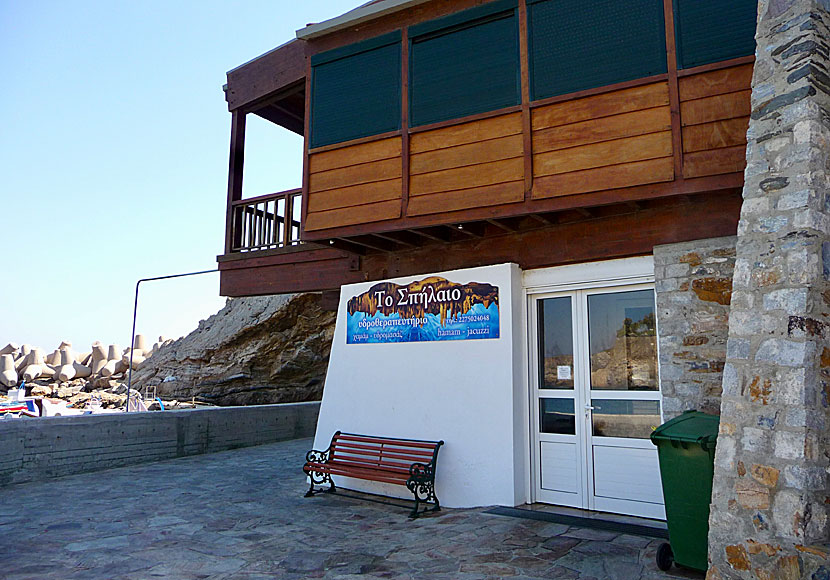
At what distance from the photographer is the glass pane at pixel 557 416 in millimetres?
6383

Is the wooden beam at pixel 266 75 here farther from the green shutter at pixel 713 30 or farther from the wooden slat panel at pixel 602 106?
the green shutter at pixel 713 30

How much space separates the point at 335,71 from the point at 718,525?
20.7 ft

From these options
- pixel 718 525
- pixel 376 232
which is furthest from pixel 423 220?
pixel 718 525

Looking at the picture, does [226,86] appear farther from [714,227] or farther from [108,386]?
[108,386]

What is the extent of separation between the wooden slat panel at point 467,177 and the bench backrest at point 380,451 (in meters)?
2.78

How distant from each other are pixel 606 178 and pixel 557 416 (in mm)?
2515

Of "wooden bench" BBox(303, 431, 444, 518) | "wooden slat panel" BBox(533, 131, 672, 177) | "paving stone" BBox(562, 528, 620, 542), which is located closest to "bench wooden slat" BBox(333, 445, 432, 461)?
"wooden bench" BBox(303, 431, 444, 518)

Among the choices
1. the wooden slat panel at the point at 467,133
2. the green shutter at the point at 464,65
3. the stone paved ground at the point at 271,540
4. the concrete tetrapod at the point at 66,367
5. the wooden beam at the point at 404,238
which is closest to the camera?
the stone paved ground at the point at 271,540

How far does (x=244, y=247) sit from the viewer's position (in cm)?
940

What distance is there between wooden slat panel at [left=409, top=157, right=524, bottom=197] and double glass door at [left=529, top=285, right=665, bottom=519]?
1.44 m

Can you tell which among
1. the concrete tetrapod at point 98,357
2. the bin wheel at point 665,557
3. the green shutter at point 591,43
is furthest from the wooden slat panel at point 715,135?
the concrete tetrapod at point 98,357

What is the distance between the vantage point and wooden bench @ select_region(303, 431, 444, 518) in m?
6.45

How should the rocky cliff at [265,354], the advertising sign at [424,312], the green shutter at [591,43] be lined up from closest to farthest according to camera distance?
1. the green shutter at [591,43]
2. the advertising sign at [424,312]
3. the rocky cliff at [265,354]

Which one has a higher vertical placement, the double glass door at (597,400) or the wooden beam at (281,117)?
the wooden beam at (281,117)
